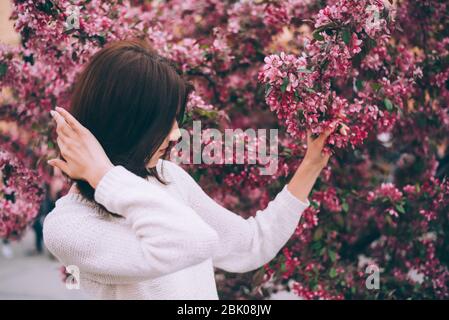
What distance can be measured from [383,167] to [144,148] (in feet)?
7.50

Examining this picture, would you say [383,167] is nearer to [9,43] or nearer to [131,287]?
[9,43]

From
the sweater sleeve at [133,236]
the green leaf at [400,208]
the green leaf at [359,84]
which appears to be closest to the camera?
the sweater sleeve at [133,236]

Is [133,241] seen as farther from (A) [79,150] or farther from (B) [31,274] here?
(B) [31,274]

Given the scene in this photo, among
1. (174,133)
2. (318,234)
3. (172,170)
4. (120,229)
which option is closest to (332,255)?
(318,234)

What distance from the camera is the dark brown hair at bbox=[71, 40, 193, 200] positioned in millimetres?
1356

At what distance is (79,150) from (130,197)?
0.16 meters

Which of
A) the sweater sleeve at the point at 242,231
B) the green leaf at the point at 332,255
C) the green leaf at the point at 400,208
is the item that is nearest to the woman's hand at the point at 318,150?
the sweater sleeve at the point at 242,231

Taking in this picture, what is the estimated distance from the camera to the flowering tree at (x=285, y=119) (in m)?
2.45

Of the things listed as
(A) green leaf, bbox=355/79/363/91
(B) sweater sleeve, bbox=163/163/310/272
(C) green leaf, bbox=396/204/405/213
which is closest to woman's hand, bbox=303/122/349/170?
(B) sweater sleeve, bbox=163/163/310/272

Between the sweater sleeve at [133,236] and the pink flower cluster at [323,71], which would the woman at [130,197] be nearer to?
the sweater sleeve at [133,236]

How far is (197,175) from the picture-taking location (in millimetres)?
2590

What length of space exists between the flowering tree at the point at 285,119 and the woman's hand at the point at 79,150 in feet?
3.05
